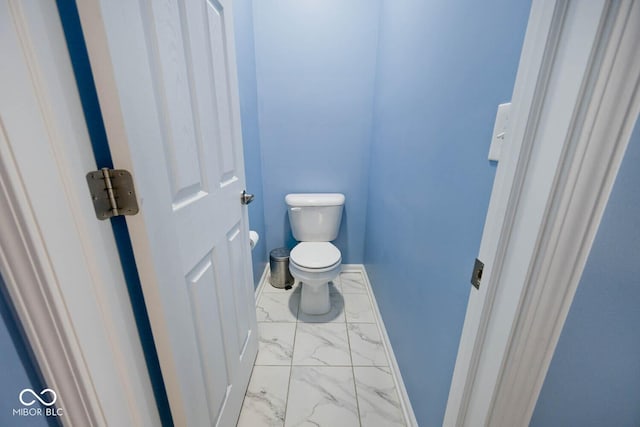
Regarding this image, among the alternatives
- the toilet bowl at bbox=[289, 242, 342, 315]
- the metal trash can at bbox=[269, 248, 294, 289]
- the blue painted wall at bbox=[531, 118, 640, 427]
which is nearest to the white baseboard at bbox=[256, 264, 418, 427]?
the metal trash can at bbox=[269, 248, 294, 289]

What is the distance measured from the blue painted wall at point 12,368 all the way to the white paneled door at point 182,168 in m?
0.17

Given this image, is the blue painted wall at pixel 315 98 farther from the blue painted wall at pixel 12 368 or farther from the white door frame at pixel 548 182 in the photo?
the blue painted wall at pixel 12 368

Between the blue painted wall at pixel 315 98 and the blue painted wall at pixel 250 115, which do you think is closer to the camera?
the blue painted wall at pixel 250 115

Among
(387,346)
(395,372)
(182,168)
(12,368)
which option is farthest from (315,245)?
(12,368)

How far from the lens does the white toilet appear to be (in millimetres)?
1522

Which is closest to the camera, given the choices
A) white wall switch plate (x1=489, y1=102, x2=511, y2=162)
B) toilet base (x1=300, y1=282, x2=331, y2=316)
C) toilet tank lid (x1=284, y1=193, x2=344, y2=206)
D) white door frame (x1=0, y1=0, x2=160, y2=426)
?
white door frame (x1=0, y1=0, x2=160, y2=426)

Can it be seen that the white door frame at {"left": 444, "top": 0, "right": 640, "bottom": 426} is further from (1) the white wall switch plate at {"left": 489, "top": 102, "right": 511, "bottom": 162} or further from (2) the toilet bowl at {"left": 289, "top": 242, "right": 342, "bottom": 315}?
(2) the toilet bowl at {"left": 289, "top": 242, "right": 342, "bottom": 315}

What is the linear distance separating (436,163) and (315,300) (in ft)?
4.00

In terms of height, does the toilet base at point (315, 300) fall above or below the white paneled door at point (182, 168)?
below

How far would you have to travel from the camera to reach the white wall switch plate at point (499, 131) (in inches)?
20.9

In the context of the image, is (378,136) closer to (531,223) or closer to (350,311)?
(350,311)

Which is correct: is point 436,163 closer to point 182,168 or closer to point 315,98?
point 182,168

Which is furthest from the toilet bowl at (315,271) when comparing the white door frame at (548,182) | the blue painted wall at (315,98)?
the white door frame at (548,182)

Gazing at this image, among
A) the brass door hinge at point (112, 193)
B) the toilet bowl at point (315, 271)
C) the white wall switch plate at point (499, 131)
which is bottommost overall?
the toilet bowl at point (315, 271)
